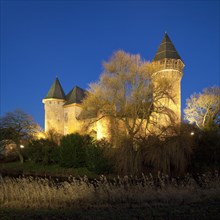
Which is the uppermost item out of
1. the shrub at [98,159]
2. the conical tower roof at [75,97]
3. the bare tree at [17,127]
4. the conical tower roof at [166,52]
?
the conical tower roof at [166,52]

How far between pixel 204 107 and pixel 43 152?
18.7 m

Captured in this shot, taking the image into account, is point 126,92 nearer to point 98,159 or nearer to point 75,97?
point 98,159

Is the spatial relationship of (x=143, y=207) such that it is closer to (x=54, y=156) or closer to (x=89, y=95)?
(x=89, y=95)

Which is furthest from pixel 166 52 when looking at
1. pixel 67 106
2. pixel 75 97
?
pixel 67 106

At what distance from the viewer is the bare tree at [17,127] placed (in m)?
26.4

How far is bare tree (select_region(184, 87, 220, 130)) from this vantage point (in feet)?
87.3

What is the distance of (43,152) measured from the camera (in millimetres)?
23375

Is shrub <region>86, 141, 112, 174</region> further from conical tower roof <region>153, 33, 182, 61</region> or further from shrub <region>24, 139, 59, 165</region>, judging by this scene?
conical tower roof <region>153, 33, 182, 61</region>

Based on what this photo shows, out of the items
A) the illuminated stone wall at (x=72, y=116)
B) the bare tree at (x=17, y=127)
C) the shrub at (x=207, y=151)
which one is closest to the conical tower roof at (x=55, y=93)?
the illuminated stone wall at (x=72, y=116)

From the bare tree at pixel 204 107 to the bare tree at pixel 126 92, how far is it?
8732mm

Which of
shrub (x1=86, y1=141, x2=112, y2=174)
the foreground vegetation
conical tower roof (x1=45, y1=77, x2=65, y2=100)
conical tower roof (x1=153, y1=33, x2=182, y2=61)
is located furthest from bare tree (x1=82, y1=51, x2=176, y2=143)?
conical tower roof (x1=45, y1=77, x2=65, y2=100)

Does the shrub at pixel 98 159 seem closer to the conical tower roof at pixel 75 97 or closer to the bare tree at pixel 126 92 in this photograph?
the bare tree at pixel 126 92

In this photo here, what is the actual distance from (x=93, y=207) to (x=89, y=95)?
14.9 m

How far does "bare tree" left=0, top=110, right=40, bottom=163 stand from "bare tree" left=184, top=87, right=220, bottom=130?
726 inches
